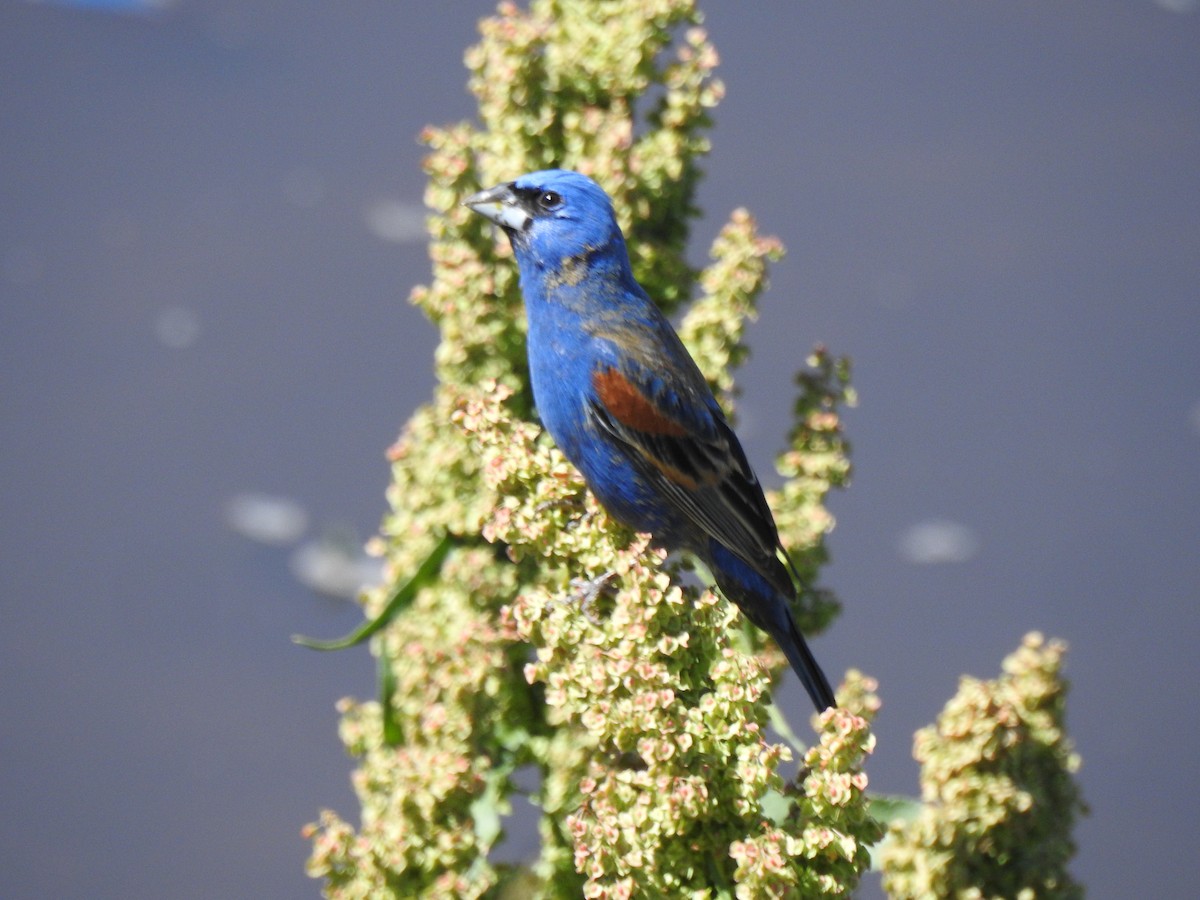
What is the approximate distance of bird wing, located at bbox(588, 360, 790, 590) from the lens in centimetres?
186

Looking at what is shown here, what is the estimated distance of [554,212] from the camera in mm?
1831

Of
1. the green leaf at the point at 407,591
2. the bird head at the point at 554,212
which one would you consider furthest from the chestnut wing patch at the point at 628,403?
the green leaf at the point at 407,591

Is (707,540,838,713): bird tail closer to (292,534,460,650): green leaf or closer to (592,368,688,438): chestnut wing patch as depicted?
(592,368,688,438): chestnut wing patch

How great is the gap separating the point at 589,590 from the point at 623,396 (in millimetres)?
397

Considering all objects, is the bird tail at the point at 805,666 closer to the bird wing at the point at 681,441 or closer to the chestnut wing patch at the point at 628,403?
the bird wing at the point at 681,441

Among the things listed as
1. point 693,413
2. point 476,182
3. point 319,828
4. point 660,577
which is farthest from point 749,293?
point 319,828

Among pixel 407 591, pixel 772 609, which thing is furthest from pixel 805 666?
pixel 407 591

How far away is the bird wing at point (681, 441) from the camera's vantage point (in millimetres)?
1864

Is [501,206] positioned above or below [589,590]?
above

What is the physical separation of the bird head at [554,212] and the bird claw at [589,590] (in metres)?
0.51

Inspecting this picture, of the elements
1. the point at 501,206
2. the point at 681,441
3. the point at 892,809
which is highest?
the point at 501,206

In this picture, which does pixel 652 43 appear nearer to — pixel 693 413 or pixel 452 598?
pixel 693 413

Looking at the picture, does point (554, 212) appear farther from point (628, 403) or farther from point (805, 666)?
point (805, 666)

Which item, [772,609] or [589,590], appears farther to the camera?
[772,609]
